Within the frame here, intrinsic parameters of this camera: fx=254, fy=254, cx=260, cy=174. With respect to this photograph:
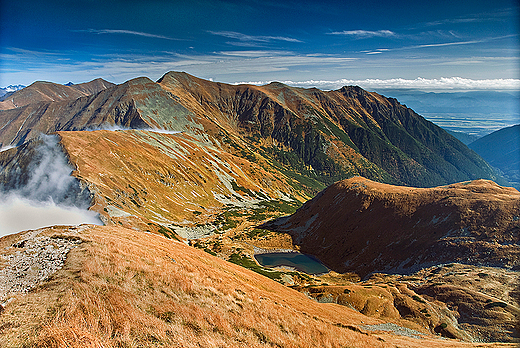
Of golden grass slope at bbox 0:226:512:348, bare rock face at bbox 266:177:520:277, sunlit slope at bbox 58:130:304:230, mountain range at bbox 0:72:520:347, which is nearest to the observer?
golden grass slope at bbox 0:226:512:348

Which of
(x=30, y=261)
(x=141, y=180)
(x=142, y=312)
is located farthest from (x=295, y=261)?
(x=141, y=180)

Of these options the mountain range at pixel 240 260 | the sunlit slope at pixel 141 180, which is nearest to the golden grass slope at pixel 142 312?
the mountain range at pixel 240 260

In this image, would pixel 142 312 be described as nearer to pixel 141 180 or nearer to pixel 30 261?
pixel 30 261

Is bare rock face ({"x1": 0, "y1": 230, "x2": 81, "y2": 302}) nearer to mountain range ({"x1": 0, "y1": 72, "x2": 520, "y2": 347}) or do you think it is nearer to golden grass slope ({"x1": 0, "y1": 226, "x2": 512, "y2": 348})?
mountain range ({"x1": 0, "y1": 72, "x2": 520, "y2": 347})

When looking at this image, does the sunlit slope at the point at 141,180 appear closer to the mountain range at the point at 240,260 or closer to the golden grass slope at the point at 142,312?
the mountain range at the point at 240,260

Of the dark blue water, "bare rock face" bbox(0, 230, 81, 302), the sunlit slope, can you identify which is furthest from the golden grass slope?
the sunlit slope
